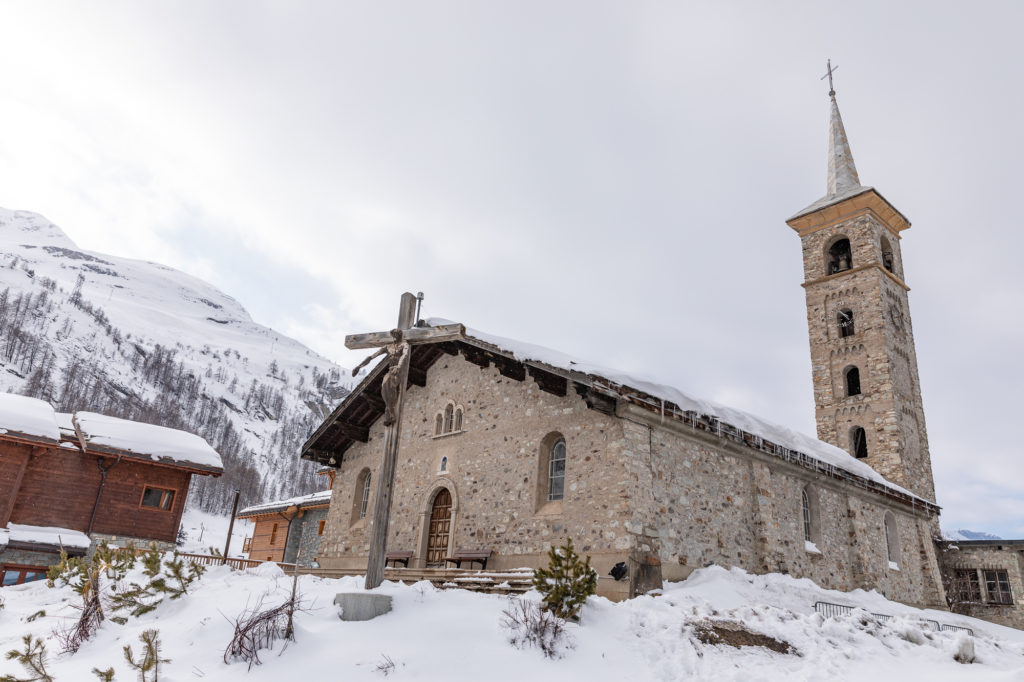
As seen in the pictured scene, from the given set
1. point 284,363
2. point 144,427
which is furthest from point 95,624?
point 284,363

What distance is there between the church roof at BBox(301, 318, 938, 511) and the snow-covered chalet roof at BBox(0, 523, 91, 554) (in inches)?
272

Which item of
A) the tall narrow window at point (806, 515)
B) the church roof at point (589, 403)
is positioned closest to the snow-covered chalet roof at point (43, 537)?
the church roof at point (589, 403)

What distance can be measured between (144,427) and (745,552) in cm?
2037

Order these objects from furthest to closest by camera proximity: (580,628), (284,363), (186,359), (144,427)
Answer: (284,363) → (186,359) → (144,427) → (580,628)

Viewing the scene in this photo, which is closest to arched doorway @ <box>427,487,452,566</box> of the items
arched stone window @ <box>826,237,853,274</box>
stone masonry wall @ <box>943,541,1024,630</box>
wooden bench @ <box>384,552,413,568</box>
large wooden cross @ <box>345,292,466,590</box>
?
wooden bench @ <box>384,552,413,568</box>

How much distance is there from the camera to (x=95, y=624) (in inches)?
341

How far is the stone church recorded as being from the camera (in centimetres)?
1261

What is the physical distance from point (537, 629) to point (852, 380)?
2529cm

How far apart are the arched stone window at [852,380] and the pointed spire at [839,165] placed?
857cm

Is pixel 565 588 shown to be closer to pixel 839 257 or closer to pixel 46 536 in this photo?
pixel 46 536

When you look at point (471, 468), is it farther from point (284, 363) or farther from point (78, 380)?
point (284, 363)

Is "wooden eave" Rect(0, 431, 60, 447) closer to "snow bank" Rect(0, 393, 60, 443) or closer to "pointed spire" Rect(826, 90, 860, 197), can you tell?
"snow bank" Rect(0, 393, 60, 443)

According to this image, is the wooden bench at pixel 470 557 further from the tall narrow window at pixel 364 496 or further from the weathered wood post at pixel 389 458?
the tall narrow window at pixel 364 496

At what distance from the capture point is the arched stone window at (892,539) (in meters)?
20.3
